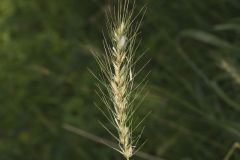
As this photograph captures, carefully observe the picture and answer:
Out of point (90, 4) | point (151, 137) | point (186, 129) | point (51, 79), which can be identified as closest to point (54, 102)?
point (51, 79)

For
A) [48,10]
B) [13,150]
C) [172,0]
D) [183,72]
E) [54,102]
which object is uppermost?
[172,0]

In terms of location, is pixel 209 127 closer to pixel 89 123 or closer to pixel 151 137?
pixel 151 137

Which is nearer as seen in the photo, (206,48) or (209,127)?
(209,127)

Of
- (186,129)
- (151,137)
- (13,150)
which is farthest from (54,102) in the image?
(186,129)

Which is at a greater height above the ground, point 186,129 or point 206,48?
point 206,48

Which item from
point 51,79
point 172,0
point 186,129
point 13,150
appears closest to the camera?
point 186,129

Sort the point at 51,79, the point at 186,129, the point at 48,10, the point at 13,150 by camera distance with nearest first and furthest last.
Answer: the point at 186,129 < the point at 13,150 < the point at 51,79 < the point at 48,10

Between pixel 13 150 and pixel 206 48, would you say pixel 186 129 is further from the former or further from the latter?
pixel 13 150
